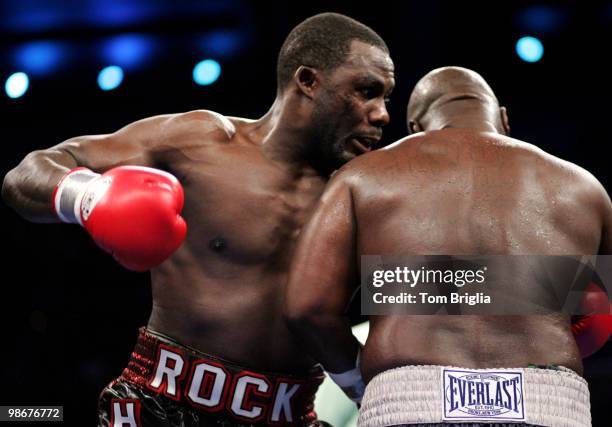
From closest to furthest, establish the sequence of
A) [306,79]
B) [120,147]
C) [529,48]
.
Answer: [120,147] → [306,79] → [529,48]

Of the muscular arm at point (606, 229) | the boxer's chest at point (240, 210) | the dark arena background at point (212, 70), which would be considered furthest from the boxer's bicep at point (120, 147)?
the dark arena background at point (212, 70)

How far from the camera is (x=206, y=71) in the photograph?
4492mm

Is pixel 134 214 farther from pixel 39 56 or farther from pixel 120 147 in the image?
pixel 39 56

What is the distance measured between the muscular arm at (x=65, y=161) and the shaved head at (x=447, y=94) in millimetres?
698

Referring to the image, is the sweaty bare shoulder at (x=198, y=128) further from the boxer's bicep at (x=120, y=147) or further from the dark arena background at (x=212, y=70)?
the dark arena background at (x=212, y=70)

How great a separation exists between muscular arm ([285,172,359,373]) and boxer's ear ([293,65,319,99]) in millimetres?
515

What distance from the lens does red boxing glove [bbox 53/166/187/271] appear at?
161 cm

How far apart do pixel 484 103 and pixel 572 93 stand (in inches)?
97.8

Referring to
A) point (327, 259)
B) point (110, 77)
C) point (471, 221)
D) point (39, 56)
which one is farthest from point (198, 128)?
point (39, 56)

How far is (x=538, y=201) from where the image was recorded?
1.69 metres

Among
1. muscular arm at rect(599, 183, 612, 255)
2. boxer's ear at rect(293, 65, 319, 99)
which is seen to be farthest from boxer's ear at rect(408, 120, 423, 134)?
muscular arm at rect(599, 183, 612, 255)

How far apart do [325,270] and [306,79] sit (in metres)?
0.71

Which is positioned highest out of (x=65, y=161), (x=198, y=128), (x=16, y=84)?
(x=16, y=84)

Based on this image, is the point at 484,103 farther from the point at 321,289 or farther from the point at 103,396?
the point at 103,396
